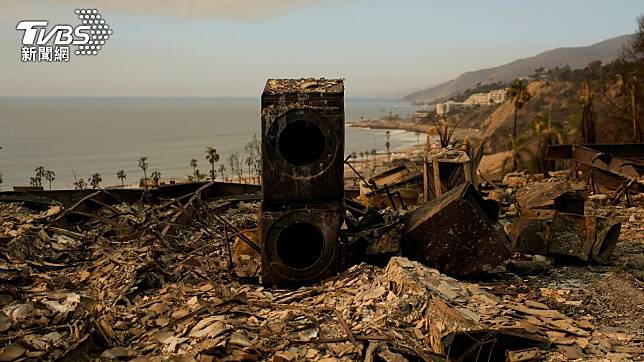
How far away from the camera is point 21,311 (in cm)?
562

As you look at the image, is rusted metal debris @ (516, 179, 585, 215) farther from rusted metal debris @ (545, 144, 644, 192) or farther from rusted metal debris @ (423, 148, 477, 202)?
rusted metal debris @ (545, 144, 644, 192)

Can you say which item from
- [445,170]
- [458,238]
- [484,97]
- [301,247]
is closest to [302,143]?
[301,247]

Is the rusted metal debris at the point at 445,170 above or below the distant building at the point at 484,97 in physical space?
below

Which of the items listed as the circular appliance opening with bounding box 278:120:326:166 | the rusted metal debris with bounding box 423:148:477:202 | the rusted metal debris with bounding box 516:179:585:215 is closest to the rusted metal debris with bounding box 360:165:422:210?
the rusted metal debris with bounding box 423:148:477:202

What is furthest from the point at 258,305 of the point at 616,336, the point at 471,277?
the point at 616,336

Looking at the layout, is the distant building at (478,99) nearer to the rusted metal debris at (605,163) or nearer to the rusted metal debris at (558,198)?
the rusted metal debris at (605,163)

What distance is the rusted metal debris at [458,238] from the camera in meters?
6.86

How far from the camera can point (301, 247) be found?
7.91 m

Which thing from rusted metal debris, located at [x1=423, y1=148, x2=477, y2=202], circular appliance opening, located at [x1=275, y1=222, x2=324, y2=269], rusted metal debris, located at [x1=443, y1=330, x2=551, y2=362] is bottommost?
rusted metal debris, located at [x1=443, y1=330, x2=551, y2=362]

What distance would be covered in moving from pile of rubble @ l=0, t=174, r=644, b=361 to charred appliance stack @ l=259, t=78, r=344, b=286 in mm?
284

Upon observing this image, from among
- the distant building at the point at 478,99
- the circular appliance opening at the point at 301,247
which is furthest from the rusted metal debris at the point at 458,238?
the distant building at the point at 478,99

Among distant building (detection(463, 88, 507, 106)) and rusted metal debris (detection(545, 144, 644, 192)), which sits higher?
distant building (detection(463, 88, 507, 106))

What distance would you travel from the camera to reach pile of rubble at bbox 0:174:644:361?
5.02 m

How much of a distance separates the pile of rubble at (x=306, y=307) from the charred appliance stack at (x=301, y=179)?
284 millimetres
